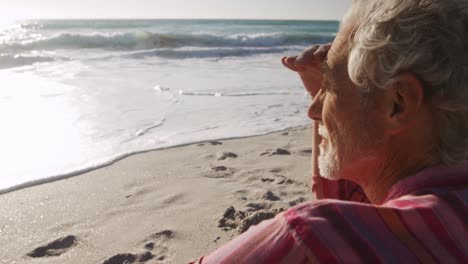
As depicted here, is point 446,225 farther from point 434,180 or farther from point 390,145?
point 390,145

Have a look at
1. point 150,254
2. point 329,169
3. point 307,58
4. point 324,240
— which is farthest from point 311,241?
point 150,254

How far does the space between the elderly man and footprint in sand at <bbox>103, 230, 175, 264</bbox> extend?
1630 mm

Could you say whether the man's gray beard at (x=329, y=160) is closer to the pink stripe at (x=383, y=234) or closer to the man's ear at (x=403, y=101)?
the man's ear at (x=403, y=101)

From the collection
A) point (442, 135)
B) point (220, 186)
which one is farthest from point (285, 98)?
point (442, 135)

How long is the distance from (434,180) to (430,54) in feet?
0.83

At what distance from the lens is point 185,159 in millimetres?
4535

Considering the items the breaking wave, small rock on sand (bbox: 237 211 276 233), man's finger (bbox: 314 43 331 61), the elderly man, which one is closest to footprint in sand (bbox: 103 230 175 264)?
small rock on sand (bbox: 237 211 276 233)

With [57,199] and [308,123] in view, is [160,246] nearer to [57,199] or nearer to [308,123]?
[57,199]

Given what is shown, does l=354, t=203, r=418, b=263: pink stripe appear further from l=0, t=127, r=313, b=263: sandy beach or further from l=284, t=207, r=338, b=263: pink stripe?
l=0, t=127, r=313, b=263: sandy beach

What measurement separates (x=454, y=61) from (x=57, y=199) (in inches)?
120

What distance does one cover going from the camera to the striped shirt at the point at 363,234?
90 centimetres

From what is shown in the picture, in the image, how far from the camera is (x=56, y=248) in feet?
9.62

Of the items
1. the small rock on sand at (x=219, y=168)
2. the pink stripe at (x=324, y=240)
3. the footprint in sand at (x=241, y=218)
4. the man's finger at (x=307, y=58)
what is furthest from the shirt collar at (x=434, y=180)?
the small rock on sand at (x=219, y=168)

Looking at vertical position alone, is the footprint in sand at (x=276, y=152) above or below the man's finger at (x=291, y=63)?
below
